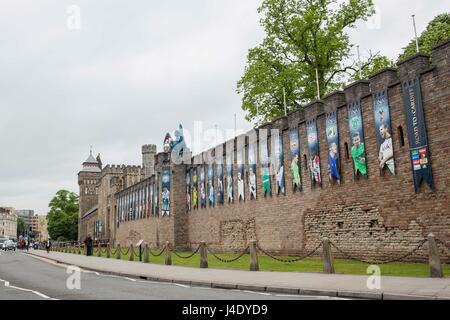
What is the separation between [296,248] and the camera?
2216 cm

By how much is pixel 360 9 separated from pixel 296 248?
1969 cm

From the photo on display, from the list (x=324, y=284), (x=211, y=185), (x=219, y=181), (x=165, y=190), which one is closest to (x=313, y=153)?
(x=219, y=181)

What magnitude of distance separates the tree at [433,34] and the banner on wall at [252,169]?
11.7m

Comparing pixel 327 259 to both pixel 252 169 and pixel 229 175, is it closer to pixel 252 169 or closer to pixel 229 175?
pixel 252 169

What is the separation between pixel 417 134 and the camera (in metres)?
15.8

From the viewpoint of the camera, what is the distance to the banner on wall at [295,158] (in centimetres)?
2228

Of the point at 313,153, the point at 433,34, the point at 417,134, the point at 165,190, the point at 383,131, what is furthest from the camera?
the point at 165,190

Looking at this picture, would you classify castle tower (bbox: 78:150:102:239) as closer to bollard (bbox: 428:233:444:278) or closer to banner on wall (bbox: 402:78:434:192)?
banner on wall (bbox: 402:78:434:192)

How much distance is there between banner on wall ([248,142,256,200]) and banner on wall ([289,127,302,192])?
376 centimetres

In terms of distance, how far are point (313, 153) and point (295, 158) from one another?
1487 mm

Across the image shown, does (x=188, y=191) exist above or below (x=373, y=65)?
below

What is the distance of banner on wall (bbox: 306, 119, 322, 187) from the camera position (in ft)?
68.5

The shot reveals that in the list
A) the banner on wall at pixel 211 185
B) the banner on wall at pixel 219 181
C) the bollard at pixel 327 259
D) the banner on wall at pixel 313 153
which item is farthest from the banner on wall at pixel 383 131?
the banner on wall at pixel 211 185
